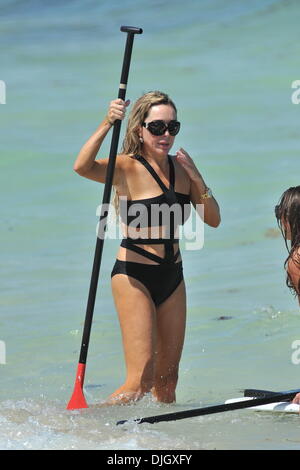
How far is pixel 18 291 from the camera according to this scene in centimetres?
967

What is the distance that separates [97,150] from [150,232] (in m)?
0.52

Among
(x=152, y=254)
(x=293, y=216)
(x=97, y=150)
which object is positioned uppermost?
(x=97, y=150)

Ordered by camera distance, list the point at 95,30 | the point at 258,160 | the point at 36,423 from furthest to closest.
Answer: the point at 95,30 < the point at 258,160 < the point at 36,423

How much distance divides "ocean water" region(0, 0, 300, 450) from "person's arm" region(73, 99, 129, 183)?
3.94 feet

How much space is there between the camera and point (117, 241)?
11000 mm

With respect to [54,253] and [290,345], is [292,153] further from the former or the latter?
[290,345]

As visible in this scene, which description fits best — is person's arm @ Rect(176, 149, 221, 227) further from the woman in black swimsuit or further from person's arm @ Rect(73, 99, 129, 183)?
person's arm @ Rect(73, 99, 129, 183)

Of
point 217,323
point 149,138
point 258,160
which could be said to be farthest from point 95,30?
point 149,138

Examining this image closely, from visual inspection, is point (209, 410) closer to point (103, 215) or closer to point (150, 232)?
point (150, 232)

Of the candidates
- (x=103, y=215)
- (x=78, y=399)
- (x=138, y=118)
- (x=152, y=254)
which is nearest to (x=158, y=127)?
(x=138, y=118)

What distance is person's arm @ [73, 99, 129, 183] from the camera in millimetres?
5953

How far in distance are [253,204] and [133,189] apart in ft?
19.2

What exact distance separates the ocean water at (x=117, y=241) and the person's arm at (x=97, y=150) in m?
1.20

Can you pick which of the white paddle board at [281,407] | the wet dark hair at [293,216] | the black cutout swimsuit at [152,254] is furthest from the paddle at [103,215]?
the wet dark hair at [293,216]
